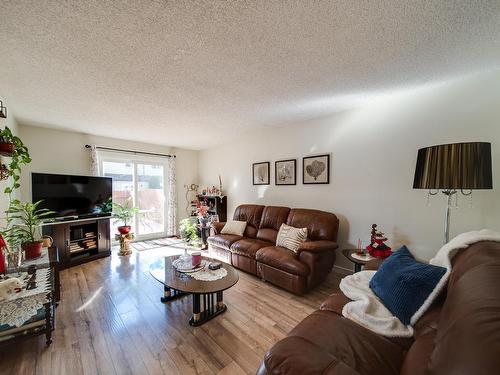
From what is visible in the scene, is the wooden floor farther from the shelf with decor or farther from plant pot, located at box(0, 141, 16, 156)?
the shelf with decor

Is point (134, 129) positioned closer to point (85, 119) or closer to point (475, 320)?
point (85, 119)

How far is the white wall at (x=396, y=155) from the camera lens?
189cm

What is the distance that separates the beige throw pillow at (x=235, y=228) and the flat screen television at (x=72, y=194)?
2.28 metres

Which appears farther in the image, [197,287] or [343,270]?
[343,270]

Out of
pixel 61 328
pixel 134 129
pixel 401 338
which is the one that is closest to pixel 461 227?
pixel 401 338

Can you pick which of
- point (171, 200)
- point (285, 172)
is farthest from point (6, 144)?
point (171, 200)

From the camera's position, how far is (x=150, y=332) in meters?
1.73

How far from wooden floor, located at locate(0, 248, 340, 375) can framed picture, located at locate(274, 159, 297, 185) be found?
167cm

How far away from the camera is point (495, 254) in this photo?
3.15ft

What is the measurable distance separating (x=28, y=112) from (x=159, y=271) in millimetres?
2928

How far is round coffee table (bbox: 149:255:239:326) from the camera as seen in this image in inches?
68.3

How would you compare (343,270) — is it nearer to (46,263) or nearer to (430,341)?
(430,341)

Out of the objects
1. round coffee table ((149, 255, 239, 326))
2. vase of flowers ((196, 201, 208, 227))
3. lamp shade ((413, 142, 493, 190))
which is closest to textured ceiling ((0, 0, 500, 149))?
lamp shade ((413, 142, 493, 190))

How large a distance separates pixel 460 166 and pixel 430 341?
4.05 feet
